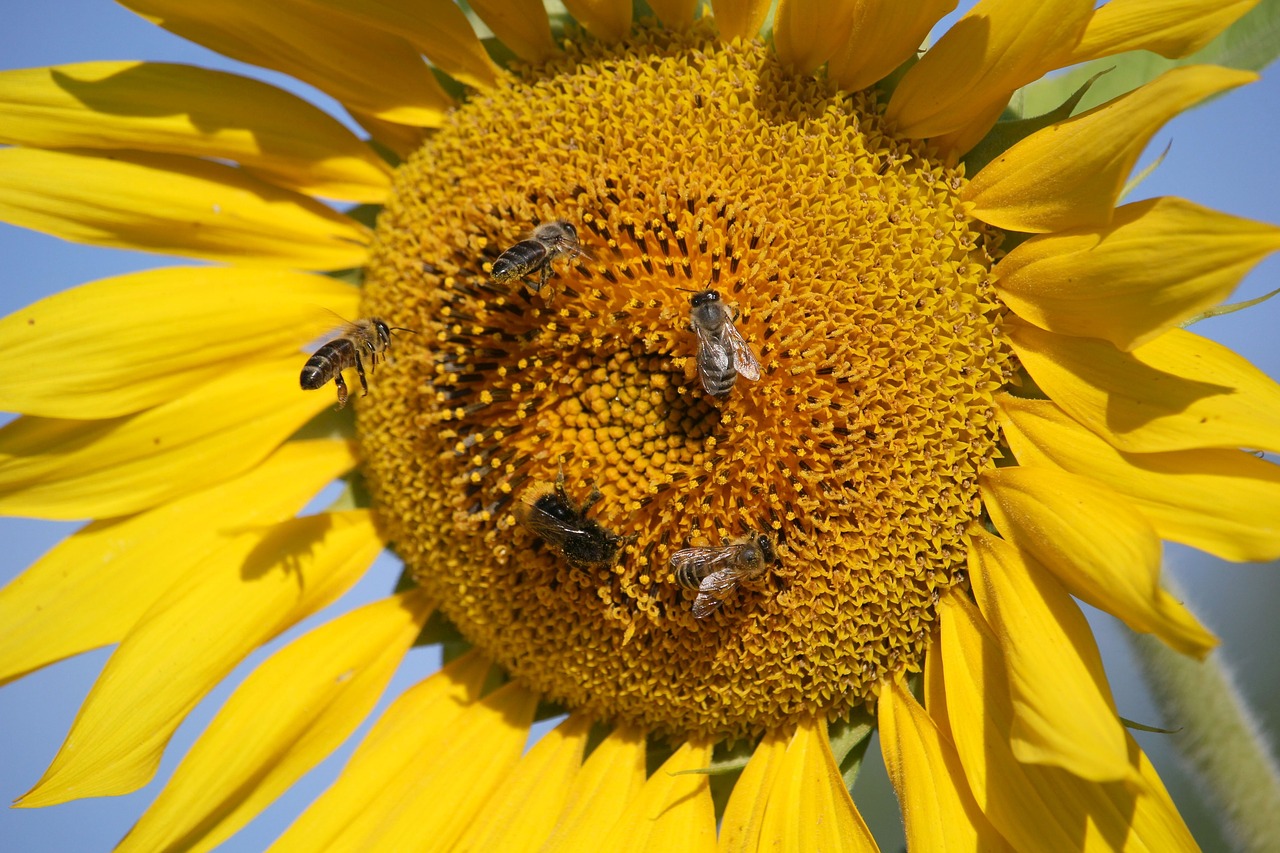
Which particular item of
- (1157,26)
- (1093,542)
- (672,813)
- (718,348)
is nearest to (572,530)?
(718,348)

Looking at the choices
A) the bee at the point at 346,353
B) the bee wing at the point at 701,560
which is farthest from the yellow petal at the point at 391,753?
the bee wing at the point at 701,560

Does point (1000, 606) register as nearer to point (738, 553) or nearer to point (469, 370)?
point (738, 553)

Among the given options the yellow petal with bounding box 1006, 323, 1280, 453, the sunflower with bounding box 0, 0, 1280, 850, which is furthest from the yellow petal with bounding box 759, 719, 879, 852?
the yellow petal with bounding box 1006, 323, 1280, 453

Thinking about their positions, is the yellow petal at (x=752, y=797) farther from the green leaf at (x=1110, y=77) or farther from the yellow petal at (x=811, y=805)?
the green leaf at (x=1110, y=77)

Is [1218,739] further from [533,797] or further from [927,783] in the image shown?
[533,797]

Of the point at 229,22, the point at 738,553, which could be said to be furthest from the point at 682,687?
the point at 229,22
